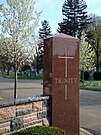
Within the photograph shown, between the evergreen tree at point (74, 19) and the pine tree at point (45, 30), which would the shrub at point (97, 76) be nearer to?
the evergreen tree at point (74, 19)

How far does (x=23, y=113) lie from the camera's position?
216 inches

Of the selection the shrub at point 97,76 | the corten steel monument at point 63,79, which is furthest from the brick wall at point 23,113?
the shrub at point 97,76

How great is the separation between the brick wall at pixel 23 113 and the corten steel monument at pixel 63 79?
0.25m

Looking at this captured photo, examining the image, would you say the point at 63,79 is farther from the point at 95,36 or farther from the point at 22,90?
the point at 95,36

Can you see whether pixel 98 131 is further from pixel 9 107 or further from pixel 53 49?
pixel 9 107

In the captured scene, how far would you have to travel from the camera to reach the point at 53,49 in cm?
625

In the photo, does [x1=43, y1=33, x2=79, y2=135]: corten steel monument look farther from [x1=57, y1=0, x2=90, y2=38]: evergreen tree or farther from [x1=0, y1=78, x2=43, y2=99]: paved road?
[x1=57, y1=0, x2=90, y2=38]: evergreen tree

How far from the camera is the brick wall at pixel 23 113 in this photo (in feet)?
16.8

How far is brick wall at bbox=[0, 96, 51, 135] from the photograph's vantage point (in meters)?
5.11

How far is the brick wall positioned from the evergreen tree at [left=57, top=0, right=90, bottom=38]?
1717 inches

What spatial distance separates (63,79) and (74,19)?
45.4m

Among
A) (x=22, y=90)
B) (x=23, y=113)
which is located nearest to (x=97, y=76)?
(x=22, y=90)

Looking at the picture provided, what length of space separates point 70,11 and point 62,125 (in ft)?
155

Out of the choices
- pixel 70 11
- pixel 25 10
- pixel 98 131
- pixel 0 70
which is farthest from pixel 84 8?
pixel 0 70
